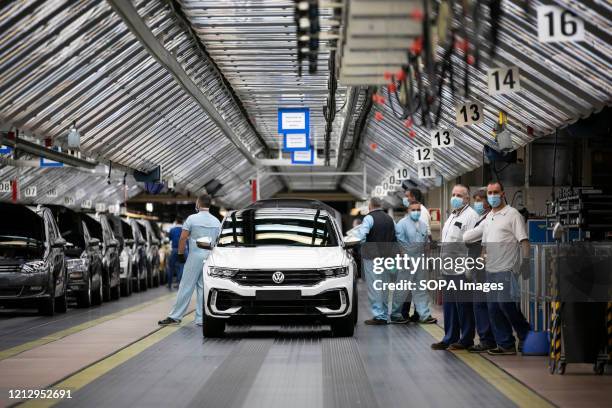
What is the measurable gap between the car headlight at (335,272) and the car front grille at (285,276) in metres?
0.05

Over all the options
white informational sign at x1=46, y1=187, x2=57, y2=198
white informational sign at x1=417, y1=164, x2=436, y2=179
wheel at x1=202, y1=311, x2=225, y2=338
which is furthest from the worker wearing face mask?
white informational sign at x1=46, y1=187, x2=57, y2=198

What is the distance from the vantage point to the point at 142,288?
30766 millimetres

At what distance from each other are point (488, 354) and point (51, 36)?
7104 millimetres

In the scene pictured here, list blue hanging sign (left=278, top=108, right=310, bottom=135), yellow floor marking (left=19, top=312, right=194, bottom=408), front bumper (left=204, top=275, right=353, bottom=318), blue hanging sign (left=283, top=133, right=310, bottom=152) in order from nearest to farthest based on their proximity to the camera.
A: yellow floor marking (left=19, top=312, right=194, bottom=408) → front bumper (left=204, top=275, right=353, bottom=318) → blue hanging sign (left=278, top=108, right=310, bottom=135) → blue hanging sign (left=283, top=133, right=310, bottom=152)

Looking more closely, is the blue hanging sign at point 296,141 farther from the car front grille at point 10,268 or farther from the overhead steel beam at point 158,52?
the car front grille at point 10,268

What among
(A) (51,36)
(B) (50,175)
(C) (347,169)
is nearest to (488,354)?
(A) (51,36)

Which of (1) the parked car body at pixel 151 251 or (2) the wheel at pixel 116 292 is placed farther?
(1) the parked car body at pixel 151 251

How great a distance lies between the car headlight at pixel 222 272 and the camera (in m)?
14.4

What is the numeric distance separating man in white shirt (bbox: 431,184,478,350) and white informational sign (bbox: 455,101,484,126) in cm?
384

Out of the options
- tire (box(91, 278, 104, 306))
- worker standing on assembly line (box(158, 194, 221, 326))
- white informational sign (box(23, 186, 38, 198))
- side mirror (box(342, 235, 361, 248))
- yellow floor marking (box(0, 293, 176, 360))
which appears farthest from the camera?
white informational sign (box(23, 186, 38, 198))

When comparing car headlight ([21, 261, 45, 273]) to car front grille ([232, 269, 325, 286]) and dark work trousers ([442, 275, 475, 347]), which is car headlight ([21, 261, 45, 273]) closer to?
car front grille ([232, 269, 325, 286])

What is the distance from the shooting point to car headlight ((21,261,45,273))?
755 inches

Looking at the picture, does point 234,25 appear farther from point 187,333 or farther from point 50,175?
point 50,175

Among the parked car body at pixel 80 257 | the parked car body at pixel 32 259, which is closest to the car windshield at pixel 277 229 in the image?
the parked car body at pixel 32 259
